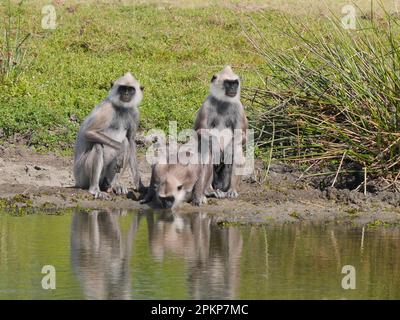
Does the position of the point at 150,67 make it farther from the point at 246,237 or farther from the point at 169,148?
the point at 246,237

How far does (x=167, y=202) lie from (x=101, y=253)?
251cm

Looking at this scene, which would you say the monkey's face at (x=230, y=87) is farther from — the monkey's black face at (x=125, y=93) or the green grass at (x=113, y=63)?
the green grass at (x=113, y=63)

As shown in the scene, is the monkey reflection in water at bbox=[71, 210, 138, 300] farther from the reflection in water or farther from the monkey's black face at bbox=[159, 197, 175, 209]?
the monkey's black face at bbox=[159, 197, 175, 209]

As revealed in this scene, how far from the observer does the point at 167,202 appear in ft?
40.4

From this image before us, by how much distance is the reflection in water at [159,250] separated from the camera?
8625 mm

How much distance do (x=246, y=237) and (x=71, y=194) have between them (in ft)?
8.73

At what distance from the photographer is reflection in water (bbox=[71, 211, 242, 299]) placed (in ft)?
28.3

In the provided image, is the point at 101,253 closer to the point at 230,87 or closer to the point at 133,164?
the point at 133,164

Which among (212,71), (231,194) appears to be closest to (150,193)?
(231,194)

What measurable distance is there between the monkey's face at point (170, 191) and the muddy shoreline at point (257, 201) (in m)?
0.15

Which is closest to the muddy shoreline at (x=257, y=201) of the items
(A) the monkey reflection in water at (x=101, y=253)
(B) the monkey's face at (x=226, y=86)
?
(A) the monkey reflection in water at (x=101, y=253)

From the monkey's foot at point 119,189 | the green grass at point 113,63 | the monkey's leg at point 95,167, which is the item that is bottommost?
the monkey's foot at point 119,189

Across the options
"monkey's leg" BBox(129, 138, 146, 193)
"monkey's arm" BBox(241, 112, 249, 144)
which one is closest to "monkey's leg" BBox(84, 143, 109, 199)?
"monkey's leg" BBox(129, 138, 146, 193)

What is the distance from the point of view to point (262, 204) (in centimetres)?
1259
